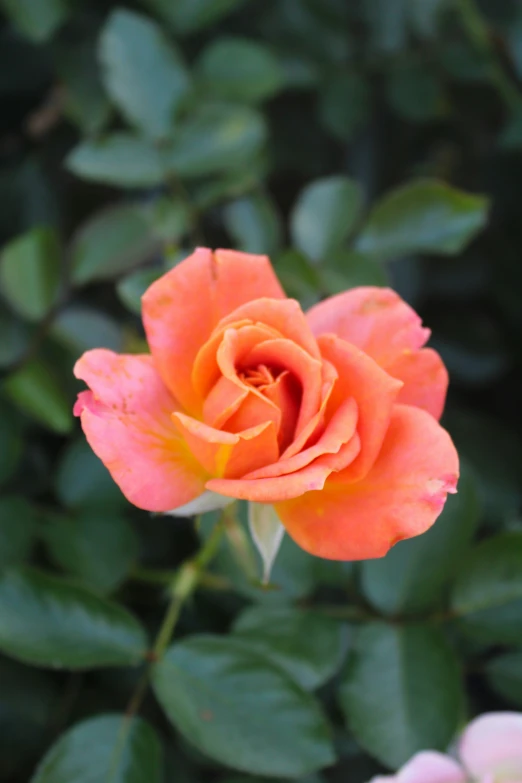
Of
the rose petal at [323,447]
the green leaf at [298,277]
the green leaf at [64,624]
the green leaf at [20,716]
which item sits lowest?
the green leaf at [20,716]

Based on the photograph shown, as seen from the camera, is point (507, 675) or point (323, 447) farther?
point (507, 675)

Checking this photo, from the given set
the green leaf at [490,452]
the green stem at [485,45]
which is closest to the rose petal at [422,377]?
the green leaf at [490,452]

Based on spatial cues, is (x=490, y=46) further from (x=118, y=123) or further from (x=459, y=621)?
(x=459, y=621)

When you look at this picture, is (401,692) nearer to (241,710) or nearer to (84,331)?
(241,710)

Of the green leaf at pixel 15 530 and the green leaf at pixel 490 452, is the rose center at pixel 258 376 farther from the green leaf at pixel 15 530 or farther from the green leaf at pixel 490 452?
the green leaf at pixel 490 452

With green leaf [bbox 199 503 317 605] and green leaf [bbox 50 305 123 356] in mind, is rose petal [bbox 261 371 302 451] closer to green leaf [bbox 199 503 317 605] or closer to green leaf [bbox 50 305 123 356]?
green leaf [bbox 199 503 317 605]

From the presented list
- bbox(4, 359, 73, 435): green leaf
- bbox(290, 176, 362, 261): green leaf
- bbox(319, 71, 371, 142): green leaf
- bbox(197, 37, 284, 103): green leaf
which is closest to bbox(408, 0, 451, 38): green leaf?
bbox(319, 71, 371, 142): green leaf

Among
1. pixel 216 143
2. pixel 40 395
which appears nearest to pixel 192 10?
pixel 216 143
